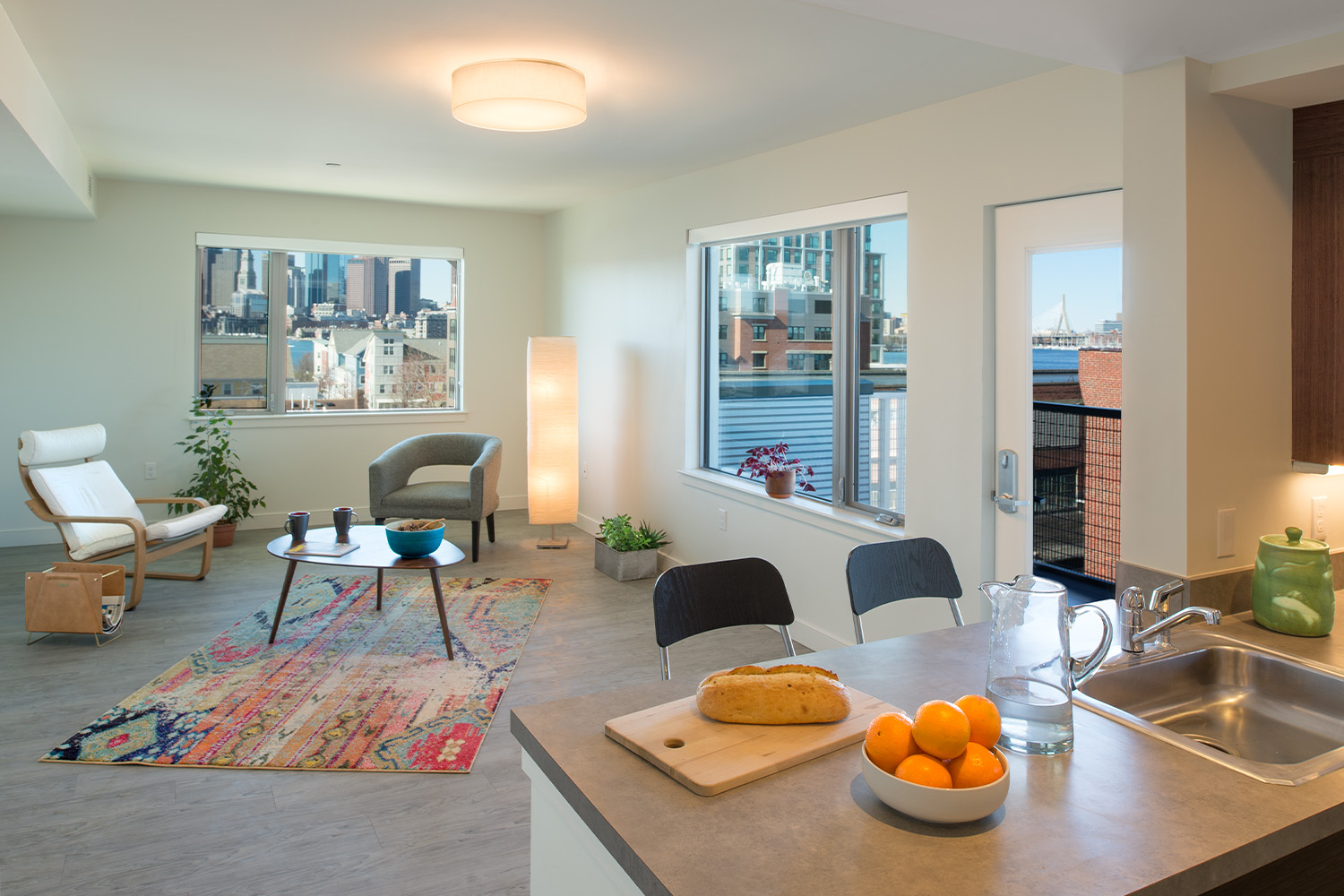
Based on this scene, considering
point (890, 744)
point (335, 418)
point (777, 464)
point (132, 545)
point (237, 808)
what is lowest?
point (237, 808)

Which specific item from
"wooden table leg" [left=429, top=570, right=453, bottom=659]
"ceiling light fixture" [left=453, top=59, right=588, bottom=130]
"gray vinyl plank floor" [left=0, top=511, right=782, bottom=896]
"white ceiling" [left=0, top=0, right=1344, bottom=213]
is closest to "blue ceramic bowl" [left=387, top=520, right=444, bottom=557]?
"wooden table leg" [left=429, top=570, right=453, bottom=659]

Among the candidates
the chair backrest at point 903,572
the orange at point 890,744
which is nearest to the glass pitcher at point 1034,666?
the orange at point 890,744

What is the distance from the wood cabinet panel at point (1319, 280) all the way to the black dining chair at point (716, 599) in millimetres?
1412

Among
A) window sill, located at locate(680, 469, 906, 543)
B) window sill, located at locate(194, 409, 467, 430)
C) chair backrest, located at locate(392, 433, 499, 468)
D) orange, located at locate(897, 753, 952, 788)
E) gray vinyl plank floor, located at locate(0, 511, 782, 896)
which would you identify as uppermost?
window sill, located at locate(194, 409, 467, 430)

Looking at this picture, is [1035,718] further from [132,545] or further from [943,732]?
[132,545]

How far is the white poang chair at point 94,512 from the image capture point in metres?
4.45

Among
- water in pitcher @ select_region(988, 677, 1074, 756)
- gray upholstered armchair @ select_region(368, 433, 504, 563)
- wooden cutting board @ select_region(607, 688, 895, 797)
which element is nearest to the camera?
wooden cutting board @ select_region(607, 688, 895, 797)

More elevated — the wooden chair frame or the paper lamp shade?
the paper lamp shade

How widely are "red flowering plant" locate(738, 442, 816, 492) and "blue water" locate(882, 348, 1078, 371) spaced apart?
1.57m

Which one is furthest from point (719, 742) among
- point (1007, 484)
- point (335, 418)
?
point (335, 418)

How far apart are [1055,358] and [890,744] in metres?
2.30

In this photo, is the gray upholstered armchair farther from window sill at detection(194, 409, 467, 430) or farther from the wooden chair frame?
the wooden chair frame

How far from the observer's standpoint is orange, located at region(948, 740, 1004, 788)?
1122 mm

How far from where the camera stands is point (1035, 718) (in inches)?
53.4
